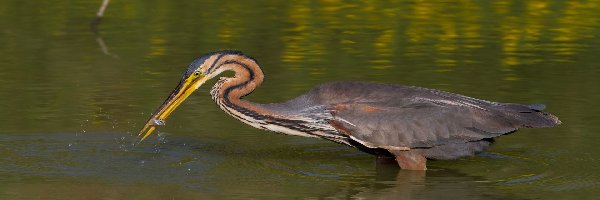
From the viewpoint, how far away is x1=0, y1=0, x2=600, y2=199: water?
13078 millimetres

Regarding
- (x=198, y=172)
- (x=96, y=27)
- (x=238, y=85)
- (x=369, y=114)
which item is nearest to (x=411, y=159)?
(x=369, y=114)

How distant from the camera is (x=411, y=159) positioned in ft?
44.9

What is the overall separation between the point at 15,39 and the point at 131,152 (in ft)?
28.0

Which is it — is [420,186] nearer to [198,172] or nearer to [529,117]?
[529,117]

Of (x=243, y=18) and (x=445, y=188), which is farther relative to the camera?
(x=243, y=18)

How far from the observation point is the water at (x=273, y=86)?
13.1m

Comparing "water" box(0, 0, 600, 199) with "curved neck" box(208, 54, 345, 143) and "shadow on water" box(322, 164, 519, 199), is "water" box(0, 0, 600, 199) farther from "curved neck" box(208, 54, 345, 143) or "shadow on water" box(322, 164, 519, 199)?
"curved neck" box(208, 54, 345, 143)

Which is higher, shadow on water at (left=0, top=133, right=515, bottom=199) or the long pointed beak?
the long pointed beak

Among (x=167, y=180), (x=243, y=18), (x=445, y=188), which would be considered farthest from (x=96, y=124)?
(x=243, y=18)

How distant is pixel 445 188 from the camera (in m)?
13.0

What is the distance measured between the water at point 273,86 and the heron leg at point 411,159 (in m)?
0.09

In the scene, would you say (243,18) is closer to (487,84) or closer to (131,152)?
(487,84)

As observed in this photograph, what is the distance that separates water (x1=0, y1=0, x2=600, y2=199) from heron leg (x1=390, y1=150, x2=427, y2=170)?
0.09m

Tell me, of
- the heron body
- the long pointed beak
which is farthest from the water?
the long pointed beak
